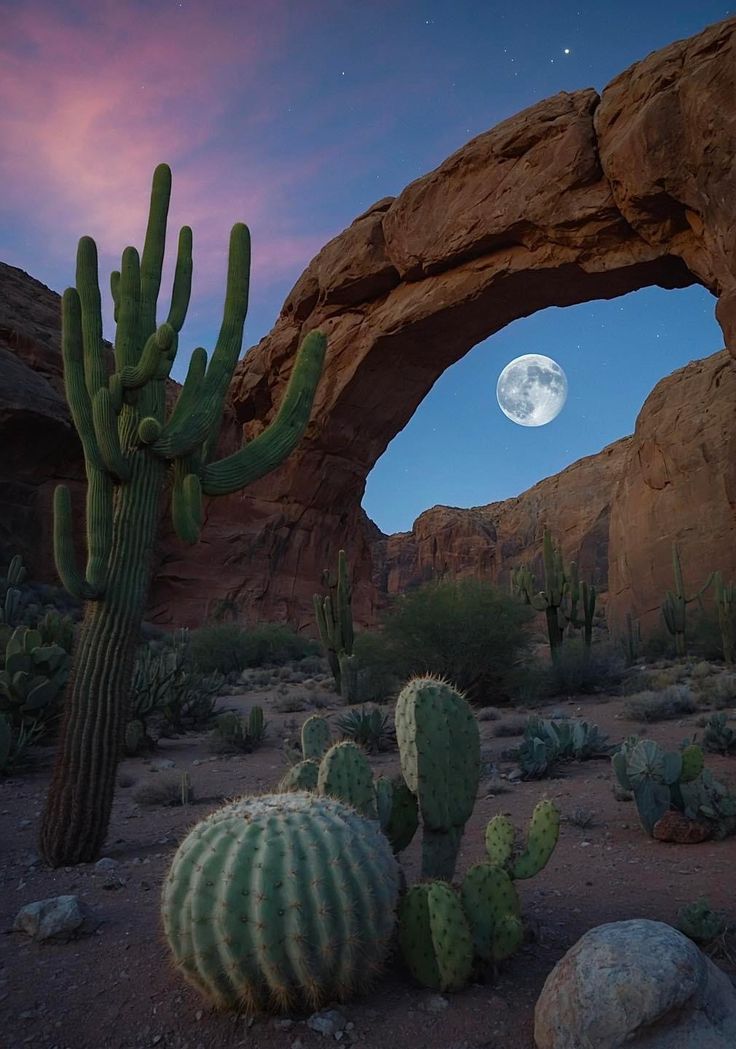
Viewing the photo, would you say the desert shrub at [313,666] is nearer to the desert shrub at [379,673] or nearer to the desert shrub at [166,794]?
the desert shrub at [379,673]

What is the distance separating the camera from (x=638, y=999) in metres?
2.09

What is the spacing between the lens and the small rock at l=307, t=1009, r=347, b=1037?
2.38 m

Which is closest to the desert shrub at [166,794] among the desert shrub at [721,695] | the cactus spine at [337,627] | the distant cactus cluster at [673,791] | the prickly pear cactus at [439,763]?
the prickly pear cactus at [439,763]

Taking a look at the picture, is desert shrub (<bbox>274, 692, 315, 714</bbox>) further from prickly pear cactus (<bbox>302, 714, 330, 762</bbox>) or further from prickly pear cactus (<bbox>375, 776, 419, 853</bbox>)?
prickly pear cactus (<bbox>375, 776, 419, 853</bbox>)

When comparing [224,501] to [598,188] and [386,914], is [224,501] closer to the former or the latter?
[598,188]

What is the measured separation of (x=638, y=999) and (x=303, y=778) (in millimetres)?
1648

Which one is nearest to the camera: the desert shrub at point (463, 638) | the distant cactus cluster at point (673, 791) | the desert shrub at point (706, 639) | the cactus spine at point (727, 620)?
the distant cactus cluster at point (673, 791)

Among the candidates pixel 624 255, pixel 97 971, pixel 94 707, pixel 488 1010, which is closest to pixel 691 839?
pixel 488 1010

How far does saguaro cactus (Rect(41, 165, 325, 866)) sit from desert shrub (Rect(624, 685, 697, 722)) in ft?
18.9

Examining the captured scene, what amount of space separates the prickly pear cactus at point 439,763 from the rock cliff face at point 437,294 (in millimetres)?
15462

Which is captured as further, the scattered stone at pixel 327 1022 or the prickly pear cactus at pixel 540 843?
the prickly pear cactus at pixel 540 843

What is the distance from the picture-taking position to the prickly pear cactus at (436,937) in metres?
2.55

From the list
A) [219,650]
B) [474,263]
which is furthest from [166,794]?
[474,263]

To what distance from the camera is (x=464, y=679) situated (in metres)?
11.6
